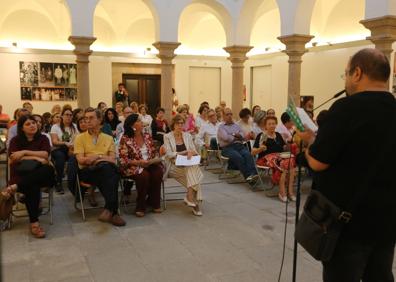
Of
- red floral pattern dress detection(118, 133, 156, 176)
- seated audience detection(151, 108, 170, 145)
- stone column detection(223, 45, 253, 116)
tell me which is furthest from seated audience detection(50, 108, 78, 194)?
stone column detection(223, 45, 253, 116)

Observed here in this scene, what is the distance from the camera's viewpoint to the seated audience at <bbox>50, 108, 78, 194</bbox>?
Result: 6.25 metres

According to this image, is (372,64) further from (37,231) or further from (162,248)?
(37,231)

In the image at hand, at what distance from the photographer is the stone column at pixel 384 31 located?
676 cm

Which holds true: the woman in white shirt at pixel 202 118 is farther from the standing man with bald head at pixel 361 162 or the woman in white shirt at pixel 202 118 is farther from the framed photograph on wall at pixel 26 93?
the framed photograph on wall at pixel 26 93

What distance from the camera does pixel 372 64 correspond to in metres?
1.86

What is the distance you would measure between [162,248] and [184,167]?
1.54m

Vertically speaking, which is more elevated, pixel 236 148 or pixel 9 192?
pixel 236 148

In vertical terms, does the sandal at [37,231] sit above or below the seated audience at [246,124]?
below

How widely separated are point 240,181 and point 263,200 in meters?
1.30

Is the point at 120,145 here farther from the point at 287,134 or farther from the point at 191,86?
the point at 191,86

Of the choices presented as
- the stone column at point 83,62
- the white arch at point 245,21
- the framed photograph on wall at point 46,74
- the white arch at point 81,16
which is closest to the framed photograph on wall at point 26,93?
the framed photograph on wall at point 46,74

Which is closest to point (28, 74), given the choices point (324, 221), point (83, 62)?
point (83, 62)

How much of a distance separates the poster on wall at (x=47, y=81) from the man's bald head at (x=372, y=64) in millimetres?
13343

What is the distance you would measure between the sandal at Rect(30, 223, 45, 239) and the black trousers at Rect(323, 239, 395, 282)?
10.9ft
